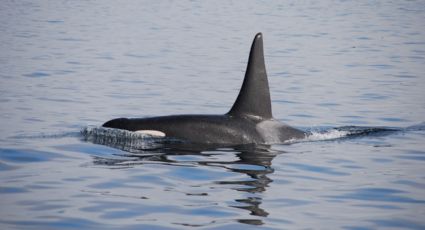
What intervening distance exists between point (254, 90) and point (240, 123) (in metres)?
0.59

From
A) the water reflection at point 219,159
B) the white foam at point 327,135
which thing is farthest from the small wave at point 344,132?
the water reflection at point 219,159

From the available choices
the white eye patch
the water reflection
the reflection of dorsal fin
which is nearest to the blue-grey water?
the water reflection

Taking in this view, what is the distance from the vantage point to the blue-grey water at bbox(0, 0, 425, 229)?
8414mm

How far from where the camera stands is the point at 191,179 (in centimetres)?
983

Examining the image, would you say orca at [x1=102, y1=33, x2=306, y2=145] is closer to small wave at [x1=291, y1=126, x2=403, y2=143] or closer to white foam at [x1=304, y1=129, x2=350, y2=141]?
white foam at [x1=304, y1=129, x2=350, y2=141]

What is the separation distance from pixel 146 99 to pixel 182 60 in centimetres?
891

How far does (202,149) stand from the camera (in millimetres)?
11922

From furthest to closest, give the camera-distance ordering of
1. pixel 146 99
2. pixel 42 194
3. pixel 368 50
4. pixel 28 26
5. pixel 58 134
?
pixel 28 26, pixel 368 50, pixel 146 99, pixel 58 134, pixel 42 194

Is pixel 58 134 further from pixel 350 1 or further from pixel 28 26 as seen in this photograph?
pixel 350 1

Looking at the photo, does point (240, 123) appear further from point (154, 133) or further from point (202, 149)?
point (154, 133)

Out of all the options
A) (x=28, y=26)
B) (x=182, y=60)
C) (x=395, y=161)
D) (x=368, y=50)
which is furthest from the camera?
(x=28, y=26)

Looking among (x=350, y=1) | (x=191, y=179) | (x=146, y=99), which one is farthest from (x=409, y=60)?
(x=350, y=1)

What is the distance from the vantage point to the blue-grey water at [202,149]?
8.41m

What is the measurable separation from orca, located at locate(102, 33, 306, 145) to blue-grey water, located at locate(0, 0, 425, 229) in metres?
0.43
